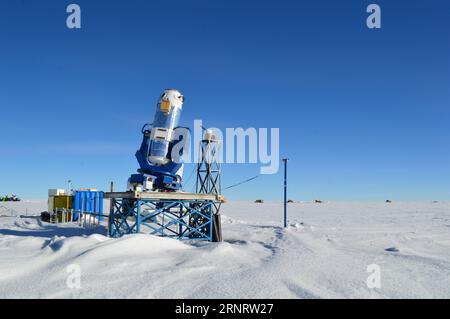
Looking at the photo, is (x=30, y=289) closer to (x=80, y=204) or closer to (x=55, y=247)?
(x=55, y=247)

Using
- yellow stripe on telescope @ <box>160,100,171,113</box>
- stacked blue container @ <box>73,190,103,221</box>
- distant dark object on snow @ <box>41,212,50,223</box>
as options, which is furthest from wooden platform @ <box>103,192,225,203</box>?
distant dark object on snow @ <box>41,212,50,223</box>

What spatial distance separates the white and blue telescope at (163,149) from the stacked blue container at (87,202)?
12463mm

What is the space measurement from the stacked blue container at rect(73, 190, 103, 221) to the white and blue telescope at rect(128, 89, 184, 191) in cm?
1246

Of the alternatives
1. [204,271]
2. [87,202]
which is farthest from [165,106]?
[87,202]

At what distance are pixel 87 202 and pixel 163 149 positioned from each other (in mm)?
14323

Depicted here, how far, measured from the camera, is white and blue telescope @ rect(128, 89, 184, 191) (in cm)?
1714

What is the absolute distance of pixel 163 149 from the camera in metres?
17.2

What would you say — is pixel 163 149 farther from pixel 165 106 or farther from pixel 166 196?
pixel 166 196

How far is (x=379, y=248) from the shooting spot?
14.9 meters

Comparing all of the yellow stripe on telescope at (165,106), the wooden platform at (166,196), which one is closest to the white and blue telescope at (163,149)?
the yellow stripe on telescope at (165,106)

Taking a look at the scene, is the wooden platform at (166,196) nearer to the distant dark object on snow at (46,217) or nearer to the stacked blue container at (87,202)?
the stacked blue container at (87,202)

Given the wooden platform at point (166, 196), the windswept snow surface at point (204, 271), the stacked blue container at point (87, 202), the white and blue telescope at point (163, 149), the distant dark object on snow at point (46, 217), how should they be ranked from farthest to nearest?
the stacked blue container at point (87, 202) → the distant dark object on snow at point (46, 217) → the white and blue telescope at point (163, 149) → the wooden platform at point (166, 196) → the windswept snow surface at point (204, 271)

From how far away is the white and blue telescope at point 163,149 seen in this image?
17.1 meters
